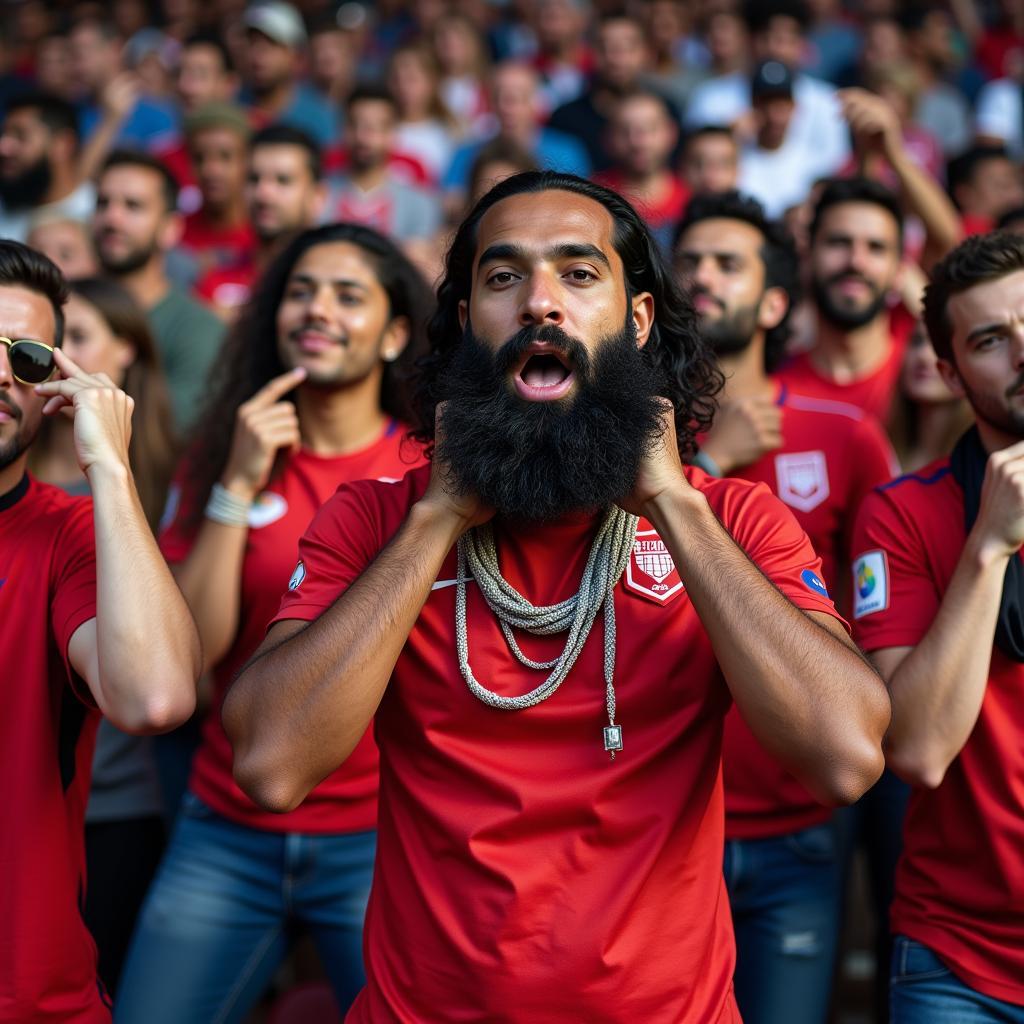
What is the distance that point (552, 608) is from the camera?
2.65 m

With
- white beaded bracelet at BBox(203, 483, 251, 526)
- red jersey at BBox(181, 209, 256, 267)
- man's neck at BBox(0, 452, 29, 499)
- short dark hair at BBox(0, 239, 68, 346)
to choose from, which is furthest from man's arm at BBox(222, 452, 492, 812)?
red jersey at BBox(181, 209, 256, 267)

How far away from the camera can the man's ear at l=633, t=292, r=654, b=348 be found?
302cm

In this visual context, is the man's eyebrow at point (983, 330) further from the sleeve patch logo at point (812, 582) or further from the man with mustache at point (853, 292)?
the man with mustache at point (853, 292)

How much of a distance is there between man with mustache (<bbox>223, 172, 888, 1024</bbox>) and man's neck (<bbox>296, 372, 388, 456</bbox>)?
1372 mm

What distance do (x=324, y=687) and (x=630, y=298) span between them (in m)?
1.08

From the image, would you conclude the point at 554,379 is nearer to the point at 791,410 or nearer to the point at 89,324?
the point at 791,410

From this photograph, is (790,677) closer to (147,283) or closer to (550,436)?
(550,436)

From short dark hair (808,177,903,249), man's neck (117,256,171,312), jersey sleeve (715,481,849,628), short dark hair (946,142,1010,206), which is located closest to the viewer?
jersey sleeve (715,481,849,628)

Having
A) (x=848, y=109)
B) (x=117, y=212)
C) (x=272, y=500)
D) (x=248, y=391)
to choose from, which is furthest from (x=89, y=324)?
(x=848, y=109)

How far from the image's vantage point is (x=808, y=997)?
349 centimetres

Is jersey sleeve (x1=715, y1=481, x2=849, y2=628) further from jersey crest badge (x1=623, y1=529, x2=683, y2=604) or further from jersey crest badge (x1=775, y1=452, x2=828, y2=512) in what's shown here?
jersey crest badge (x1=775, y1=452, x2=828, y2=512)

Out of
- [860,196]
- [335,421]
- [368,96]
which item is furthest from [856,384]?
[368,96]

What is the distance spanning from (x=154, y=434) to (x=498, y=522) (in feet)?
7.83

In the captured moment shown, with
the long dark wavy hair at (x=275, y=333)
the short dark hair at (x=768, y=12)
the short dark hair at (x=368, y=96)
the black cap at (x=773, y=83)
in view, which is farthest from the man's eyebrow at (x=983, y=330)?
the short dark hair at (x=768, y=12)
